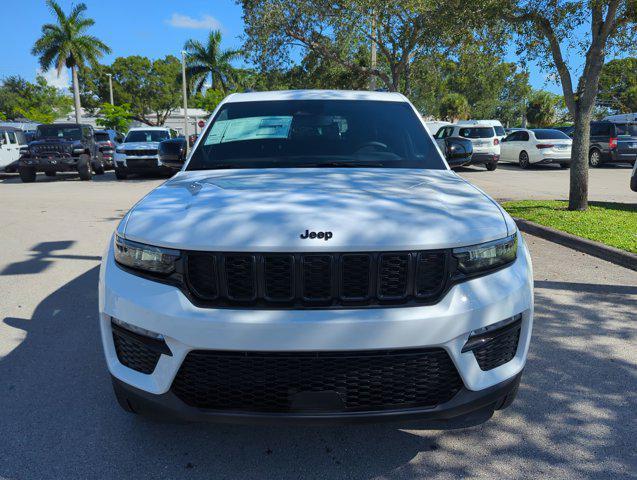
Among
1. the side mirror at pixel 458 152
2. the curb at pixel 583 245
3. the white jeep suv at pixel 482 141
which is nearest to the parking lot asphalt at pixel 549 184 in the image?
the white jeep suv at pixel 482 141

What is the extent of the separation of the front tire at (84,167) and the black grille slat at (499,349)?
18.7 m

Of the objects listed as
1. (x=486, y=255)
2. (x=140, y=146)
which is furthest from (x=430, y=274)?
(x=140, y=146)

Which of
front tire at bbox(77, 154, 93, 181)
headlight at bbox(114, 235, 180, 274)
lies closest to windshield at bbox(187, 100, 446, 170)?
headlight at bbox(114, 235, 180, 274)

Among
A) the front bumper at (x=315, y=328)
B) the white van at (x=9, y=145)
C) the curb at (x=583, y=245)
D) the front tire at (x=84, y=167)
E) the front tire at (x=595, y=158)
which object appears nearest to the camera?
the front bumper at (x=315, y=328)

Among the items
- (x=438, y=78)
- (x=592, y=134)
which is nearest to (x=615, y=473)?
(x=592, y=134)

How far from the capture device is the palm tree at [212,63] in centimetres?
4909

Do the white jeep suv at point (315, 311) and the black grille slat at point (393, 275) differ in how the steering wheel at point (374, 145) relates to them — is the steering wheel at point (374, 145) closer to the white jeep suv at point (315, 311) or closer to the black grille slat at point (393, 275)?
the white jeep suv at point (315, 311)

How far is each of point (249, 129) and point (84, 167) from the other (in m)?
16.6

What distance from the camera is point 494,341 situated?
2463mm

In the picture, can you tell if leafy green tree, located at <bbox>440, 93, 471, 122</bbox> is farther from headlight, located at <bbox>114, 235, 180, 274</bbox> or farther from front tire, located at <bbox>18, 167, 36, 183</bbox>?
headlight, located at <bbox>114, 235, 180, 274</bbox>

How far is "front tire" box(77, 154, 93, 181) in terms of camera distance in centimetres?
1886

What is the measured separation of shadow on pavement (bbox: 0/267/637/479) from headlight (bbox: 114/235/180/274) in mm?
948

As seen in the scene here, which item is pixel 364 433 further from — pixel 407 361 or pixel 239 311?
pixel 239 311

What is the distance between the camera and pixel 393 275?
2369mm
